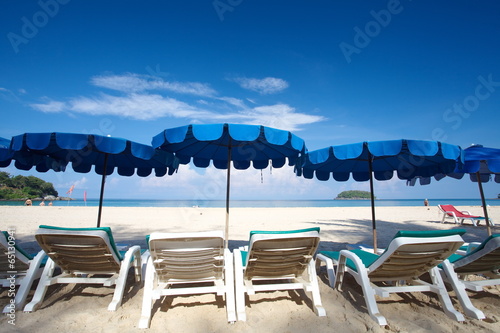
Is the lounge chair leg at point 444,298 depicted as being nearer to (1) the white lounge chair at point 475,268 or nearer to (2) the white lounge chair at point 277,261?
(1) the white lounge chair at point 475,268

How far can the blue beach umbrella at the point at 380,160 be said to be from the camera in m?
3.30

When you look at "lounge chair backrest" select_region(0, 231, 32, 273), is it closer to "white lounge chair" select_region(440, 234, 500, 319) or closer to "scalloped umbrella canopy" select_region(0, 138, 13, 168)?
"scalloped umbrella canopy" select_region(0, 138, 13, 168)

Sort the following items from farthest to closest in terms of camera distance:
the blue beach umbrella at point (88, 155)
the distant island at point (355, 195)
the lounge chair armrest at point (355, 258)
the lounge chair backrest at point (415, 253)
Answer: the distant island at point (355, 195)
the blue beach umbrella at point (88, 155)
the lounge chair armrest at point (355, 258)
the lounge chair backrest at point (415, 253)

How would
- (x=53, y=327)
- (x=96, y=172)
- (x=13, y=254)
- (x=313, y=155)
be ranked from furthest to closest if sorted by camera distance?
(x=96, y=172) < (x=313, y=155) < (x=13, y=254) < (x=53, y=327)

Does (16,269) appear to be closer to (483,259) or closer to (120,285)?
(120,285)

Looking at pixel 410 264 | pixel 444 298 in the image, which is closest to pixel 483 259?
pixel 444 298

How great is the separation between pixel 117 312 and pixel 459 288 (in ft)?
12.1

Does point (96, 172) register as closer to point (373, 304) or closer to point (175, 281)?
point (175, 281)

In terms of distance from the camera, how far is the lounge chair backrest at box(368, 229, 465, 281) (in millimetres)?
2438

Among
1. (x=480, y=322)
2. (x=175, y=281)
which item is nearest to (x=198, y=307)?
(x=175, y=281)

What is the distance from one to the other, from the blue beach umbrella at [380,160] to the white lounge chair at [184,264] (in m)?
2.05

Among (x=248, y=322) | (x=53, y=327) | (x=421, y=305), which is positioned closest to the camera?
(x=53, y=327)

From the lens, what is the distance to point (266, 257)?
2.62 metres

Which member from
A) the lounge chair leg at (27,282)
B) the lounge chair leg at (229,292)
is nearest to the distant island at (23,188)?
the lounge chair leg at (27,282)
